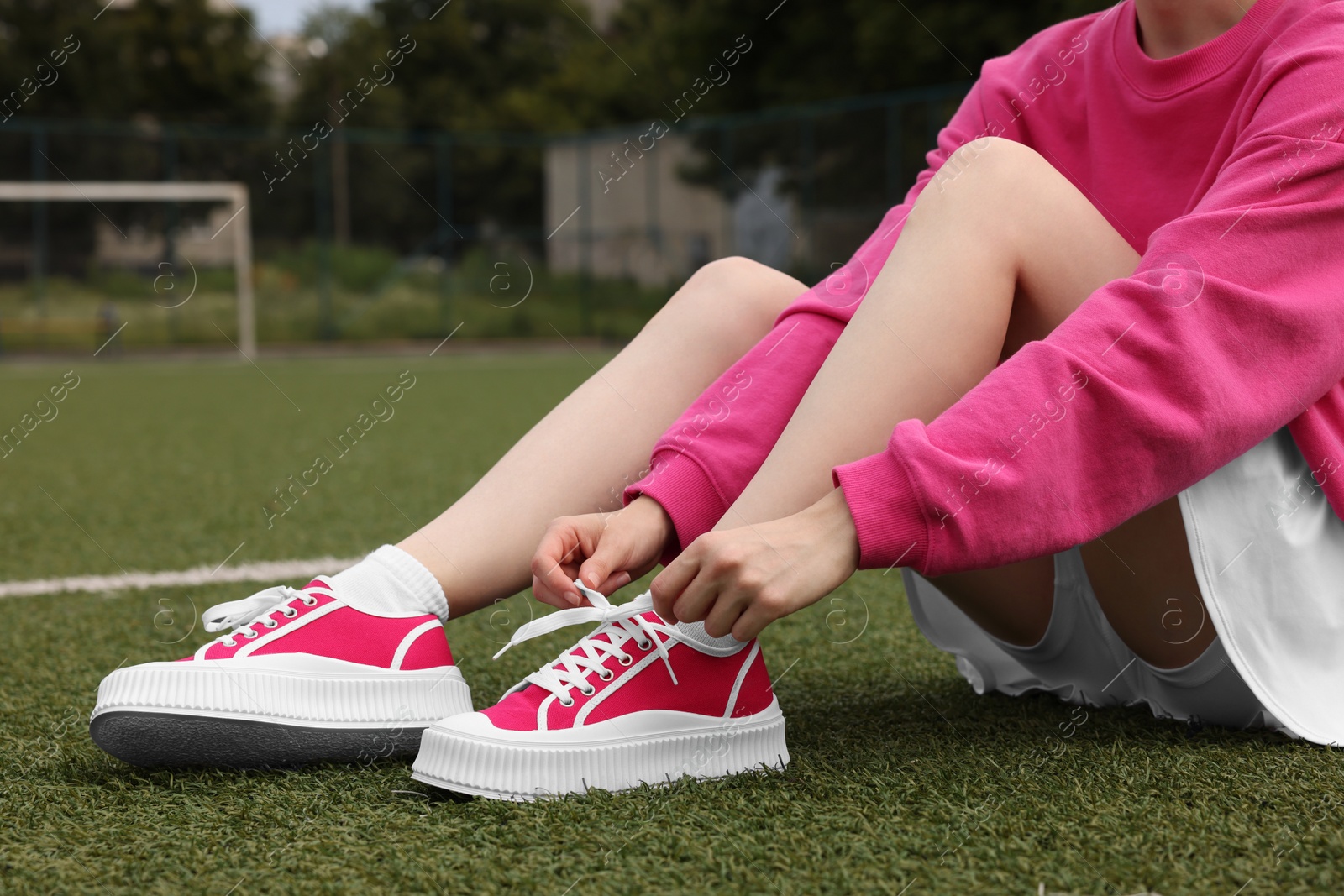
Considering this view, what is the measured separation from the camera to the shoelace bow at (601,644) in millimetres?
976

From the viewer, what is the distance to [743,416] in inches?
40.9

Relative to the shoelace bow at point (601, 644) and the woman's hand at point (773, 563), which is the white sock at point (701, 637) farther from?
the woman's hand at point (773, 563)

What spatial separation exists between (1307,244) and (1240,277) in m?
0.07

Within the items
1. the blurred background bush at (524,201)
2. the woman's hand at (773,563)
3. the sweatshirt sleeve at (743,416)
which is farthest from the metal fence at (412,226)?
the woman's hand at (773,563)

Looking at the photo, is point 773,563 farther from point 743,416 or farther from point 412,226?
point 412,226

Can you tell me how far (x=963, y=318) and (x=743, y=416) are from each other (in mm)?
203

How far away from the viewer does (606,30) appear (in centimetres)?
3044

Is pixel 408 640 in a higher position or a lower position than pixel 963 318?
lower

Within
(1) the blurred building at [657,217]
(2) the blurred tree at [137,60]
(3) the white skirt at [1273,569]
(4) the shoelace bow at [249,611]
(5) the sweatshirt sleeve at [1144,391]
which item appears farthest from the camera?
(2) the blurred tree at [137,60]

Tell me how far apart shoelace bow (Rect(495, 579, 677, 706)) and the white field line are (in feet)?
3.56

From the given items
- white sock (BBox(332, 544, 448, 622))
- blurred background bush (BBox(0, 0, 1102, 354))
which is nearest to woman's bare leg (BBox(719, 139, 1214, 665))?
white sock (BBox(332, 544, 448, 622))

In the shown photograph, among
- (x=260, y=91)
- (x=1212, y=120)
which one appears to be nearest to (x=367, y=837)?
(x=1212, y=120)

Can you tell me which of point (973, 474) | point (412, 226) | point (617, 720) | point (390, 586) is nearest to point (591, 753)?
point (617, 720)

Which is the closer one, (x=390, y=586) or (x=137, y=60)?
(x=390, y=586)
